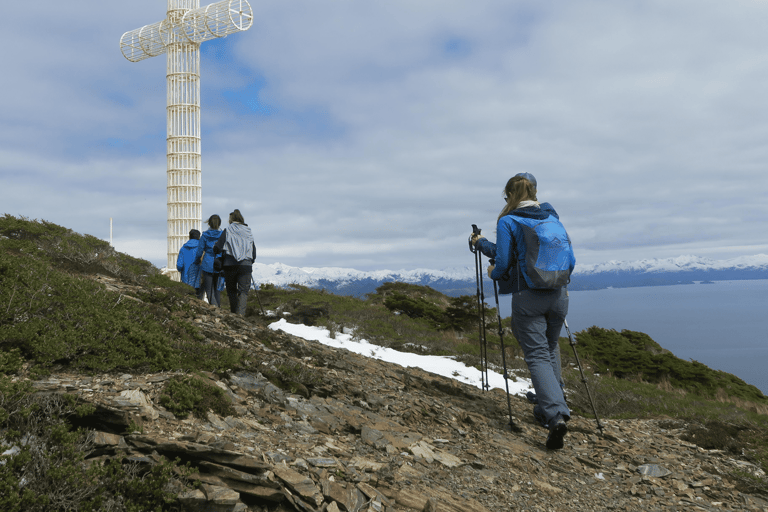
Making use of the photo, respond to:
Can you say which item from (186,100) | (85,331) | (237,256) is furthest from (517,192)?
(186,100)

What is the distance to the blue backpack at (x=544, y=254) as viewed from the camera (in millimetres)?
4488

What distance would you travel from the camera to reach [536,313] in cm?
469

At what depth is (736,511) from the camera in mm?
3873

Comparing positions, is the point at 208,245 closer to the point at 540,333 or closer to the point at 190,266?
the point at 190,266

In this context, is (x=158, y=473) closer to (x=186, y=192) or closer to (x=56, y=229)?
(x=56, y=229)

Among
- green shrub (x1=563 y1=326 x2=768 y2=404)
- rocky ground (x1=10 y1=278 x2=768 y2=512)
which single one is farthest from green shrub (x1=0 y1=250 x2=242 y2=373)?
green shrub (x1=563 y1=326 x2=768 y2=404)

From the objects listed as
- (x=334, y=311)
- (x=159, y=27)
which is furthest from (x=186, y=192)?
(x=334, y=311)

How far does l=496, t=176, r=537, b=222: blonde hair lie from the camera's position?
4.98 m

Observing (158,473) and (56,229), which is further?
(56,229)

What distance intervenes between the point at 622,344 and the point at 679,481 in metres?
13.3

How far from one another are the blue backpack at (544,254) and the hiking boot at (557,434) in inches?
53.3

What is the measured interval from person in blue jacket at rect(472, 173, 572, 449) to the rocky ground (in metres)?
0.48

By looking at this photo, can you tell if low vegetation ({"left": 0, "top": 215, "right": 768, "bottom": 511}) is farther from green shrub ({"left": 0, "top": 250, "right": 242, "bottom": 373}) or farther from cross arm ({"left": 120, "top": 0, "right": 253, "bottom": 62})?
cross arm ({"left": 120, "top": 0, "right": 253, "bottom": 62})

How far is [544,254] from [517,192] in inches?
34.7
